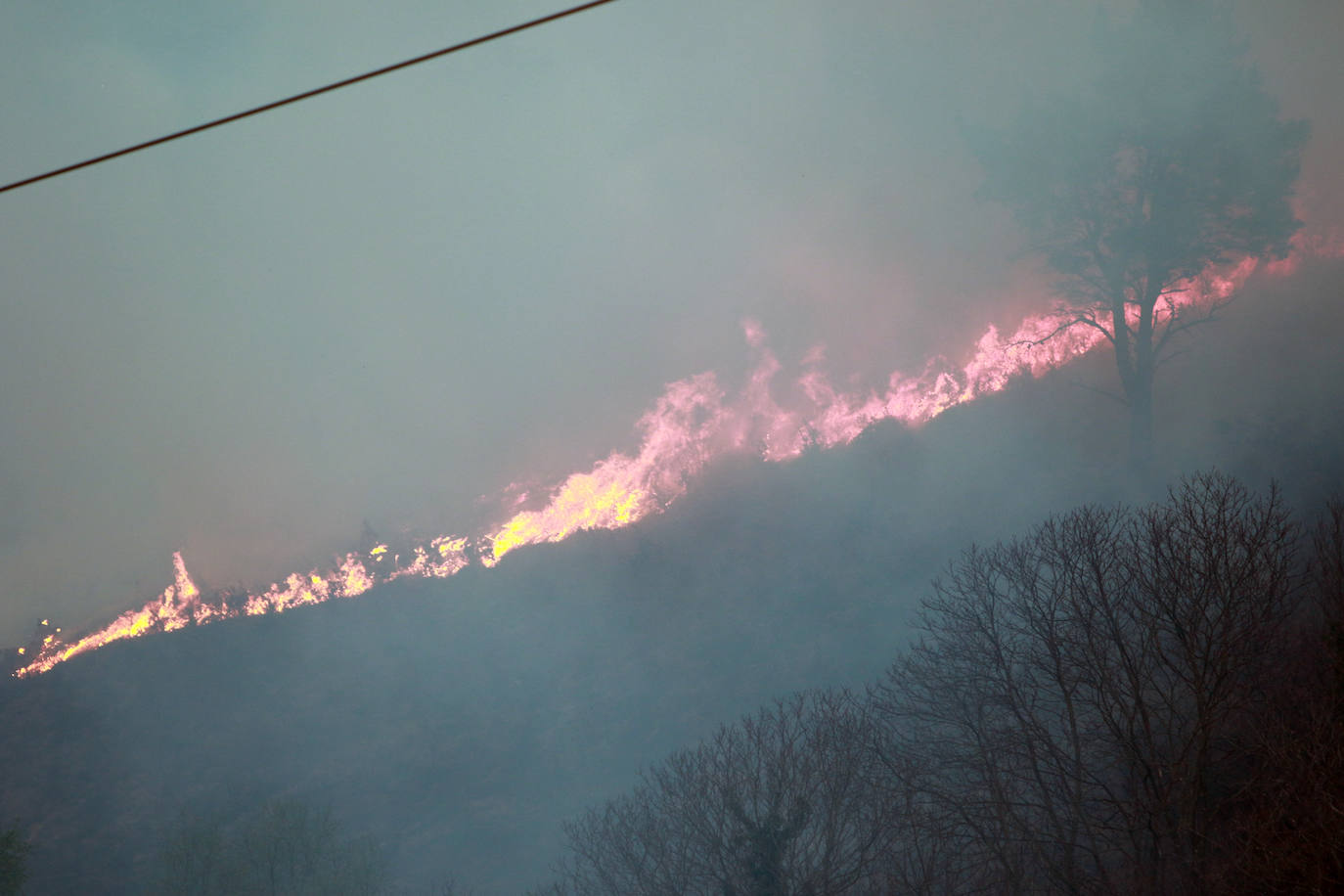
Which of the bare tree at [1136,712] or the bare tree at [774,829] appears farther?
the bare tree at [774,829]

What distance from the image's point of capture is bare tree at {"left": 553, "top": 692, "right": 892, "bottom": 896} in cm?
1897

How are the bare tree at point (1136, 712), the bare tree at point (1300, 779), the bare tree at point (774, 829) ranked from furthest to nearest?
1. the bare tree at point (774, 829)
2. the bare tree at point (1136, 712)
3. the bare tree at point (1300, 779)

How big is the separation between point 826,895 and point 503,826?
3637 cm

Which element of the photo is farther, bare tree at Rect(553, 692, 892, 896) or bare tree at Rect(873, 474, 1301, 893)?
bare tree at Rect(553, 692, 892, 896)

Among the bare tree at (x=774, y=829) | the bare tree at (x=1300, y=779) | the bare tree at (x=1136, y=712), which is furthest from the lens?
the bare tree at (x=774, y=829)

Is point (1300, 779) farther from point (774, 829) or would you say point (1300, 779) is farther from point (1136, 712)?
point (774, 829)

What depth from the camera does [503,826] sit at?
47781 millimetres

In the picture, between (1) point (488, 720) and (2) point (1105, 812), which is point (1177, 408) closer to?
(2) point (1105, 812)

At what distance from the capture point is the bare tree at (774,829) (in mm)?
18969

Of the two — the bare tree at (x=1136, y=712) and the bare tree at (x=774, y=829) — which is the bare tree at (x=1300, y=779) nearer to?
the bare tree at (x=1136, y=712)

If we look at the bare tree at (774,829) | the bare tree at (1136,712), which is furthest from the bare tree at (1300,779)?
the bare tree at (774,829)

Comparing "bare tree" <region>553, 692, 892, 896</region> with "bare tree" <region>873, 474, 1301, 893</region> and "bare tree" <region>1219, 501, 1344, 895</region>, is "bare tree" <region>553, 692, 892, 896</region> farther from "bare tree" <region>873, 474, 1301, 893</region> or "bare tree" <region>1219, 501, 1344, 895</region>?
"bare tree" <region>1219, 501, 1344, 895</region>

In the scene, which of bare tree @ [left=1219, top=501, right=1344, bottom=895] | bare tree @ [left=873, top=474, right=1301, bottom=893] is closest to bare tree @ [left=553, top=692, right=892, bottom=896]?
bare tree @ [left=873, top=474, right=1301, bottom=893]

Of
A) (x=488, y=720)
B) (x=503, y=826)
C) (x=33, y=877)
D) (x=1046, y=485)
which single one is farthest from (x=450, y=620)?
(x=1046, y=485)
